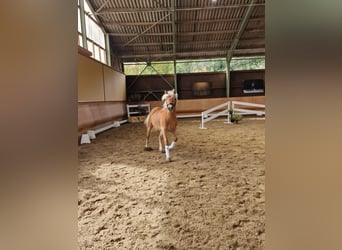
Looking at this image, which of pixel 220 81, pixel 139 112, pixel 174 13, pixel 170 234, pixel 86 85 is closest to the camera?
pixel 170 234

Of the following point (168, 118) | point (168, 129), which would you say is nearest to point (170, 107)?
point (168, 118)

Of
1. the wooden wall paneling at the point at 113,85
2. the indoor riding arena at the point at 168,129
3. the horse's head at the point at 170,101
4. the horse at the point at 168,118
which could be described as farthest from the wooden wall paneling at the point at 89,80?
the horse's head at the point at 170,101

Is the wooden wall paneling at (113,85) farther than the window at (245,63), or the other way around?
the window at (245,63)

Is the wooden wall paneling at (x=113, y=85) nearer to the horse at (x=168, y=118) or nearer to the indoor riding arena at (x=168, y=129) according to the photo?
the indoor riding arena at (x=168, y=129)

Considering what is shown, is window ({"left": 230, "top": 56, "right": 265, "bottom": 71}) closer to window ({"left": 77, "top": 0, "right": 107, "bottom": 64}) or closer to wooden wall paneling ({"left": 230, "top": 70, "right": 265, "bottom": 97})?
wooden wall paneling ({"left": 230, "top": 70, "right": 265, "bottom": 97})

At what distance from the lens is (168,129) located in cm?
364

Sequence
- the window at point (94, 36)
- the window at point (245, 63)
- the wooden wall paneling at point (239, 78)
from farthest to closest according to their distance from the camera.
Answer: the window at point (245, 63), the wooden wall paneling at point (239, 78), the window at point (94, 36)

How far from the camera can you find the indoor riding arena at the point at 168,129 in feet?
5.29

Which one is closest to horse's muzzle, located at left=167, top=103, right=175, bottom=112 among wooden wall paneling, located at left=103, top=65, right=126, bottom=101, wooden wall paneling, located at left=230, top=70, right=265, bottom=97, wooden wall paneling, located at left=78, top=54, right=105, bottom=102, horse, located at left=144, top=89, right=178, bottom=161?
horse, located at left=144, top=89, right=178, bottom=161

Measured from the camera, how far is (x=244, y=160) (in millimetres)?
3230

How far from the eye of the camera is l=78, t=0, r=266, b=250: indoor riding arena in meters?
1.61
